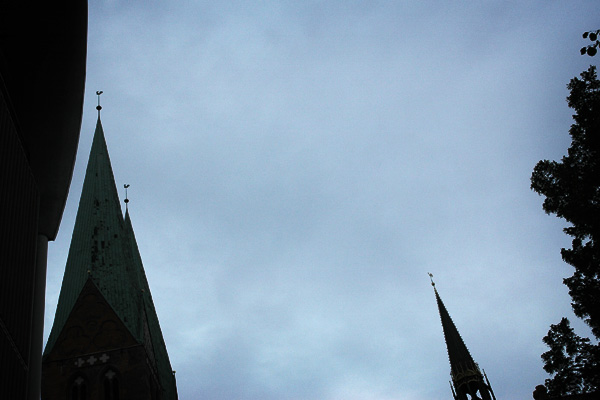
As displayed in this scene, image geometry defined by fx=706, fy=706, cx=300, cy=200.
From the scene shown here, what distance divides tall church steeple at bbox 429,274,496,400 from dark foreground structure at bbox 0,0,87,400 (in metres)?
26.2

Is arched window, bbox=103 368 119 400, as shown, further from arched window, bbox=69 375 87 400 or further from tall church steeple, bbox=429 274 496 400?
tall church steeple, bbox=429 274 496 400

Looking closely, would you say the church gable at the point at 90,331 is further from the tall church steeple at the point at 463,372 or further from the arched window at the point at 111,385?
the tall church steeple at the point at 463,372

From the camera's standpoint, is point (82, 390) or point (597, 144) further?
point (82, 390)

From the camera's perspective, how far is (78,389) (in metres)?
31.0

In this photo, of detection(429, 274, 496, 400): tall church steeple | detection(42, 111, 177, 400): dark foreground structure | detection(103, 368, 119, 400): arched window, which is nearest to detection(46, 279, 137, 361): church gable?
detection(42, 111, 177, 400): dark foreground structure

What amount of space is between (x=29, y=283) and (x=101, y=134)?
1020 inches

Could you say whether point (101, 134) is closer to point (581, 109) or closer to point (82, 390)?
point (82, 390)

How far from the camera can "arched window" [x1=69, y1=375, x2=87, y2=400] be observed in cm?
3081

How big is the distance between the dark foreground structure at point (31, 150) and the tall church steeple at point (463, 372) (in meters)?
26.2

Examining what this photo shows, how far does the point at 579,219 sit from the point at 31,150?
14.6 meters

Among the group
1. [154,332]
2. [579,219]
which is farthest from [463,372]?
[579,219]

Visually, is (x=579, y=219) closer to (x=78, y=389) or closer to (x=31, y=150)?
(x=31, y=150)

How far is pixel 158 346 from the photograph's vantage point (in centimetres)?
3919

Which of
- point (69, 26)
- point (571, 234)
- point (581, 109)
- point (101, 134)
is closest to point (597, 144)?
point (581, 109)
